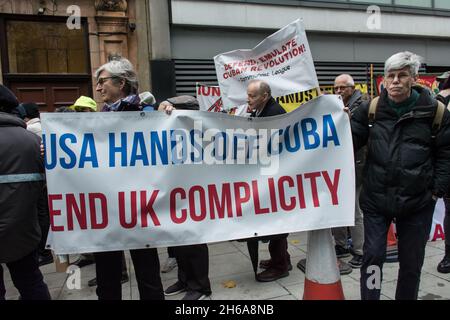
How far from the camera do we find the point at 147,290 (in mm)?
2729

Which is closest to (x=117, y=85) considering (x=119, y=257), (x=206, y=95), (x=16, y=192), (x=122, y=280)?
(x=16, y=192)

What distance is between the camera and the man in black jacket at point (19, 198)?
2559 mm

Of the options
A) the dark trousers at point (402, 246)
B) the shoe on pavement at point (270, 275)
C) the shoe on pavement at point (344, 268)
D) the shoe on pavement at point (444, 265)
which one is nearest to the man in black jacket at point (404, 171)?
the dark trousers at point (402, 246)

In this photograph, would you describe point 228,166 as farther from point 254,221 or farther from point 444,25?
point 444,25

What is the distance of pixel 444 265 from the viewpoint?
4012 mm

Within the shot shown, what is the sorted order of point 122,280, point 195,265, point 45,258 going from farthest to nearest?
point 45,258
point 122,280
point 195,265

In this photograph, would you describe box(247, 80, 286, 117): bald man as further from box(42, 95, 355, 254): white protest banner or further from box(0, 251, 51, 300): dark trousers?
box(0, 251, 51, 300): dark trousers

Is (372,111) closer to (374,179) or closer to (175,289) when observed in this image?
(374,179)

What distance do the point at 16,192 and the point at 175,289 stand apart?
1.86m

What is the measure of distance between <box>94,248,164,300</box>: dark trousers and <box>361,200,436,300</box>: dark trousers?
152 cm

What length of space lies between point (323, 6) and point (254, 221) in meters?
8.70

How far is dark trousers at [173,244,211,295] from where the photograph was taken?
3.50 meters
